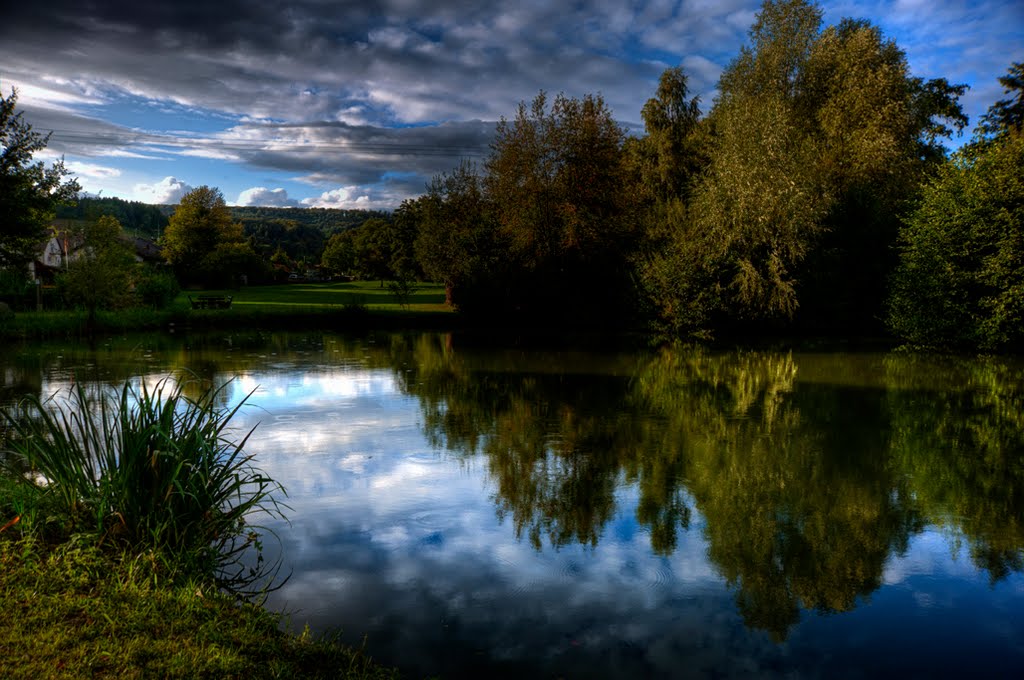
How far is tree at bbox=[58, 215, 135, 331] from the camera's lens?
24688mm

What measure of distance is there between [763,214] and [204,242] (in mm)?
56079

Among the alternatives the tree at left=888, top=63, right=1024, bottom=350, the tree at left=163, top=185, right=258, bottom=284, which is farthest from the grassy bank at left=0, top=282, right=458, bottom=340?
the tree at left=163, top=185, right=258, bottom=284

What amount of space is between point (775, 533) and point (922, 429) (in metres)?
6.51

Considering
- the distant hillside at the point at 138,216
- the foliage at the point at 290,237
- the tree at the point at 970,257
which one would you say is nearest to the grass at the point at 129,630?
the tree at the point at 970,257

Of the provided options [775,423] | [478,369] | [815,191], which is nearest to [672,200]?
[815,191]

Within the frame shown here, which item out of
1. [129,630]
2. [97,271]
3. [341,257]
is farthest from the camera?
[341,257]

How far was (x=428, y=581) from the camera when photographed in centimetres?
547

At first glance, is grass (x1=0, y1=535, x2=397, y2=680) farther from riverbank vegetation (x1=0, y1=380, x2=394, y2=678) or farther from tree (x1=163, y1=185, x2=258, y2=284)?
tree (x1=163, y1=185, x2=258, y2=284)

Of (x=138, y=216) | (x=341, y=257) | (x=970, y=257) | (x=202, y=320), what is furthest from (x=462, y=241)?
(x=138, y=216)

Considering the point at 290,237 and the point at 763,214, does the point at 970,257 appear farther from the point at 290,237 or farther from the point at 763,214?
the point at 290,237

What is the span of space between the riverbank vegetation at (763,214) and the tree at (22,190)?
11.5 inches

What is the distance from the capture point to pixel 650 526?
673 centimetres

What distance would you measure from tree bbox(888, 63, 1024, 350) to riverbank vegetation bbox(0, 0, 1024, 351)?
0.20ft

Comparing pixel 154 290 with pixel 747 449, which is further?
pixel 154 290
